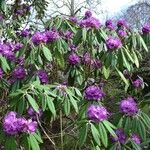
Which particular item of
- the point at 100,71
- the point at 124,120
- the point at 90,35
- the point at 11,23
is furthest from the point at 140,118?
the point at 11,23

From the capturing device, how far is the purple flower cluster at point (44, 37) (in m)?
2.74

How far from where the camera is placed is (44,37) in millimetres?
2758

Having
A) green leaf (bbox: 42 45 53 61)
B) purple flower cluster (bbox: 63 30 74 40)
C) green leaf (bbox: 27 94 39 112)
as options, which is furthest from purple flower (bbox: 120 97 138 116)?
purple flower cluster (bbox: 63 30 74 40)

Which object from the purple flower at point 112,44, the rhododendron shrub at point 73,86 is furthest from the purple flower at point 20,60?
the purple flower at point 112,44

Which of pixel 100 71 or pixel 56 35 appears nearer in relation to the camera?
pixel 56 35

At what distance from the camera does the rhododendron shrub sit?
6.77ft

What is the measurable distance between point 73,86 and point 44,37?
1.57ft

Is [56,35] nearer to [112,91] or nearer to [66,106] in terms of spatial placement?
[66,106]

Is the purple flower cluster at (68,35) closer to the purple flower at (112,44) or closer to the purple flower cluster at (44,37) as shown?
the purple flower cluster at (44,37)

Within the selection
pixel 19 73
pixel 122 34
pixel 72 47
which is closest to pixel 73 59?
pixel 72 47

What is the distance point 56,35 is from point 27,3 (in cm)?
331

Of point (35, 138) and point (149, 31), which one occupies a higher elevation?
point (149, 31)

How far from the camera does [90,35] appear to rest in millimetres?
2805

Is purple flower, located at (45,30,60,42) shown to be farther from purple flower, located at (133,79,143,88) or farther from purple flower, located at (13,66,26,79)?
purple flower, located at (133,79,143,88)
